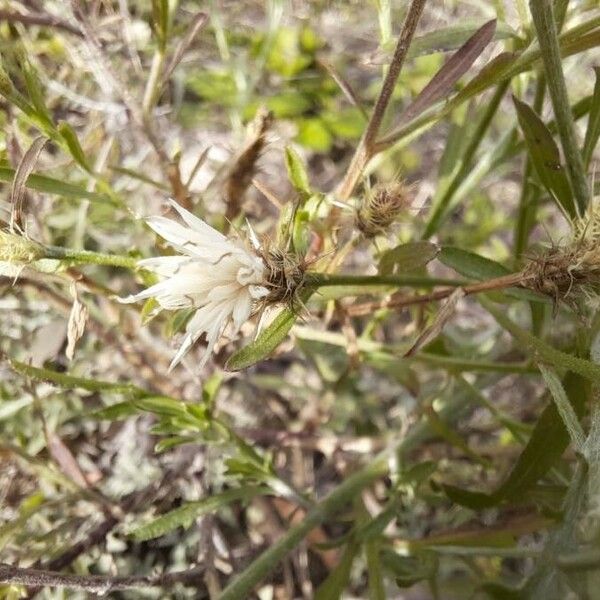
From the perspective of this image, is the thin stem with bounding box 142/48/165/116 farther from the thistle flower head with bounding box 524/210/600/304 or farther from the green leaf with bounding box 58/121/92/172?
the thistle flower head with bounding box 524/210/600/304

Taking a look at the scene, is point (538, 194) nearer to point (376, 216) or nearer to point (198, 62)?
point (376, 216)

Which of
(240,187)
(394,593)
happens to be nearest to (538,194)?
(240,187)

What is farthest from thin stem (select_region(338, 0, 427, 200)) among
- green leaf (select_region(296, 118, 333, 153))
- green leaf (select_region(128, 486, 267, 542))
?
green leaf (select_region(296, 118, 333, 153))

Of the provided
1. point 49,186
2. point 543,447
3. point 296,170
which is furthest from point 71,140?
point 543,447

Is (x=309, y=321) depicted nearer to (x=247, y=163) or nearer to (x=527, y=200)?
(x=247, y=163)

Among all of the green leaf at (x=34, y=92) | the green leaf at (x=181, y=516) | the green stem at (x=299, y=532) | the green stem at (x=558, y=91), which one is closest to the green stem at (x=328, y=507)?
the green stem at (x=299, y=532)
